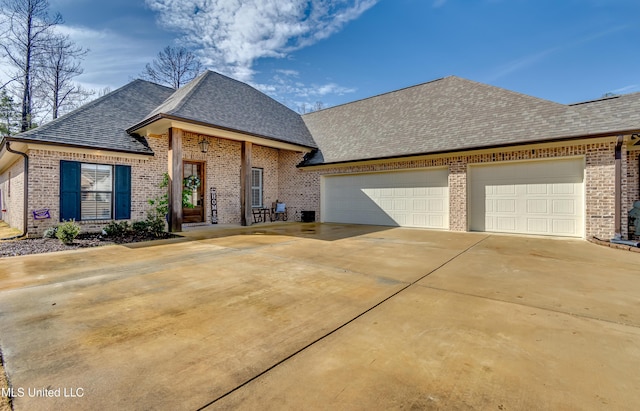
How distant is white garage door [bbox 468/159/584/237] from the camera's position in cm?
751

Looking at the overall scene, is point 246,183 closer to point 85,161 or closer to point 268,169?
point 268,169

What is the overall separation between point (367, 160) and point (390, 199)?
1.77 meters

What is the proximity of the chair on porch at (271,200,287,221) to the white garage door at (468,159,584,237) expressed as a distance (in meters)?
7.93

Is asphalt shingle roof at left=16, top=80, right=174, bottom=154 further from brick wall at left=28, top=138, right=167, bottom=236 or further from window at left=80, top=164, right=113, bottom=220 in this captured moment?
window at left=80, top=164, right=113, bottom=220

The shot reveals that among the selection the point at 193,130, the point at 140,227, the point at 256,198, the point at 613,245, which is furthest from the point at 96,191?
the point at 613,245

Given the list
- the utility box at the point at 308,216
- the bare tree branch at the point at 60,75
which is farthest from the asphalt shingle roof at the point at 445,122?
the bare tree branch at the point at 60,75

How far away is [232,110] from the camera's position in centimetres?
1066

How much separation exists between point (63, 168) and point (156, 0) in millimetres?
6558

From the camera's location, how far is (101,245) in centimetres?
663

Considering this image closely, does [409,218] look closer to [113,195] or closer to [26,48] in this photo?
[113,195]

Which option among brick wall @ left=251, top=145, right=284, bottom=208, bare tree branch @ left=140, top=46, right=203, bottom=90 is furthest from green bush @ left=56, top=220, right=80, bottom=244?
bare tree branch @ left=140, top=46, right=203, bottom=90

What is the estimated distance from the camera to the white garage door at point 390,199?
9625mm

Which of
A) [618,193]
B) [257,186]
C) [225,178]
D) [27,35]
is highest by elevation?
[27,35]

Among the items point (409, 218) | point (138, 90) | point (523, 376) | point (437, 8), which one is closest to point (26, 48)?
point (138, 90)
